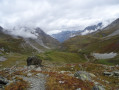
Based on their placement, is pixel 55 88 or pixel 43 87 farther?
pixel 43 87

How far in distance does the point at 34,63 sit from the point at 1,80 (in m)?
23.1

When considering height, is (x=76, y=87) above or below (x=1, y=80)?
below

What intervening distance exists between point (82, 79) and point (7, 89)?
31.6ft

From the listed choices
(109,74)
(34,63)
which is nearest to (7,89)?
(109,74)

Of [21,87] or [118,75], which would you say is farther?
[118,75]

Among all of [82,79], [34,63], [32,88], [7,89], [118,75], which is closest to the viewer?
[7,89]

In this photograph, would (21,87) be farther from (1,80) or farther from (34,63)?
(34,63)

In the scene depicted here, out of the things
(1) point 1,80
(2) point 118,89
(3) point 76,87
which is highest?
(1) point 1,80

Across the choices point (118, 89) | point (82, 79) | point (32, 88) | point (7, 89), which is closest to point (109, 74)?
point (118, 89)

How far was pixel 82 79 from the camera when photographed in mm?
15391

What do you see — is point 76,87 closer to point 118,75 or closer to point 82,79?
point 82,79

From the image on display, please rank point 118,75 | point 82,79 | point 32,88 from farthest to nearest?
point 118,75 → point 82,79 → point 32,88

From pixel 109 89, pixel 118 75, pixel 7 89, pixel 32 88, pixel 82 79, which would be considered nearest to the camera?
pixel 7 89

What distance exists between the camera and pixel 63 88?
12000mm
